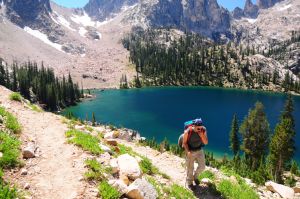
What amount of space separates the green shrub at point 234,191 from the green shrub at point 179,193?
211 centimetres

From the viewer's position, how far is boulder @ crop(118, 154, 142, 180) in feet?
41.9

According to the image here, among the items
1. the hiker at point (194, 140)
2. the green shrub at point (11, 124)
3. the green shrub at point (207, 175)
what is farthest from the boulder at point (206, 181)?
the green shrub at point (11, 124)

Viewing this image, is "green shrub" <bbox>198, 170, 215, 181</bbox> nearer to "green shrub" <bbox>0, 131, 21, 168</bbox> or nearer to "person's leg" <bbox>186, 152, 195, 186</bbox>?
"person's leg" <bbox>186, 152, 195, 186</bbox>

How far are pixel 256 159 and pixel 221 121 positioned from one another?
1915 inches

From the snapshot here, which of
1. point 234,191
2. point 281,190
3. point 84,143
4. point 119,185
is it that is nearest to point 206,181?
point 234,191

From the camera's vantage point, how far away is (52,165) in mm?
12711

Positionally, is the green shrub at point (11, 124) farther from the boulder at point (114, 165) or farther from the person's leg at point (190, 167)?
the person's leg at point (190, 167)

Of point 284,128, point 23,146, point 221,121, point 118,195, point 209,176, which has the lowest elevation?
point 221,121

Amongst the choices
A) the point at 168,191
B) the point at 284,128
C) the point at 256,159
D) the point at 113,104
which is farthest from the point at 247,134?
the point at 113,104

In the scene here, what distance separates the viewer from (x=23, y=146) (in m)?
13.8

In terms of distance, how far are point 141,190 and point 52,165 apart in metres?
4.20

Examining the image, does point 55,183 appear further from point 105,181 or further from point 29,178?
point 105,181

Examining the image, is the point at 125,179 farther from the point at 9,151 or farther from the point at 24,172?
the point at 9,151

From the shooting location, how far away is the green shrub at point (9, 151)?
11.6 metres
